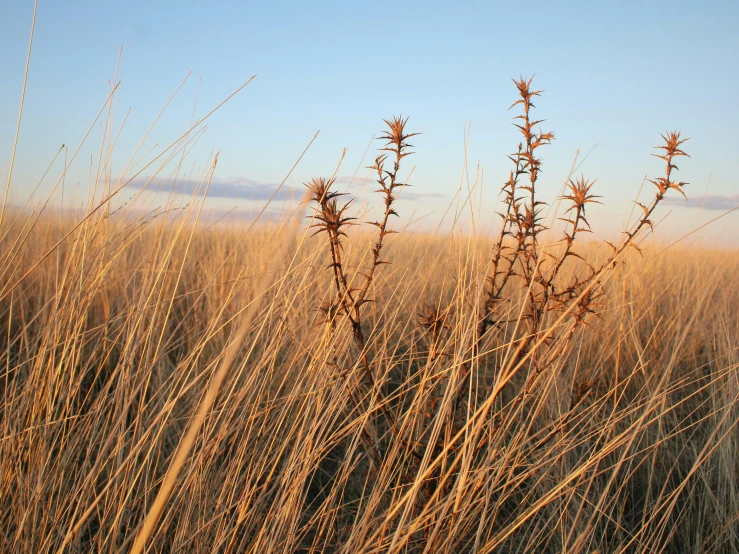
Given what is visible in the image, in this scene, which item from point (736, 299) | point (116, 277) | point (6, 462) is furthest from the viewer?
point (736, 299)

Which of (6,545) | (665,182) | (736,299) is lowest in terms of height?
(6,545)

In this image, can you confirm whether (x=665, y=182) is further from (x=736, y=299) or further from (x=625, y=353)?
(x=736, y=299)

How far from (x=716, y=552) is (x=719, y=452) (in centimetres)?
47

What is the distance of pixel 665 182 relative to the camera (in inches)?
51.5

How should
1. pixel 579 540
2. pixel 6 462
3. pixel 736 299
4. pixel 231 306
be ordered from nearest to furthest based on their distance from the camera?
pixel 579 540, pixel 6 462, pixel 231 306, pixel 736 299

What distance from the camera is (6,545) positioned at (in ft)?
3.95

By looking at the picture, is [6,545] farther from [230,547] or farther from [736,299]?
[736,299]

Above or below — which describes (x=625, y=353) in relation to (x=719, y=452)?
above

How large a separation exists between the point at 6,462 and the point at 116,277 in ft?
7.09

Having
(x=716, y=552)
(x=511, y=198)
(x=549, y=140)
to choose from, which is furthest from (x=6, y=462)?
(x=716, y=552)

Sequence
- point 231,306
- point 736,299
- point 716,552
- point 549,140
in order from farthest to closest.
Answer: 1. point 736,299
2. point 231,306
3. point 716,552
4. point 549,140

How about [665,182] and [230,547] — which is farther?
[665,182]

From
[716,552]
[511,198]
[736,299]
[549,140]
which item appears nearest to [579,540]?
[716,552]

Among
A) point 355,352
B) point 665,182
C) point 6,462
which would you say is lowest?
point 6,462
